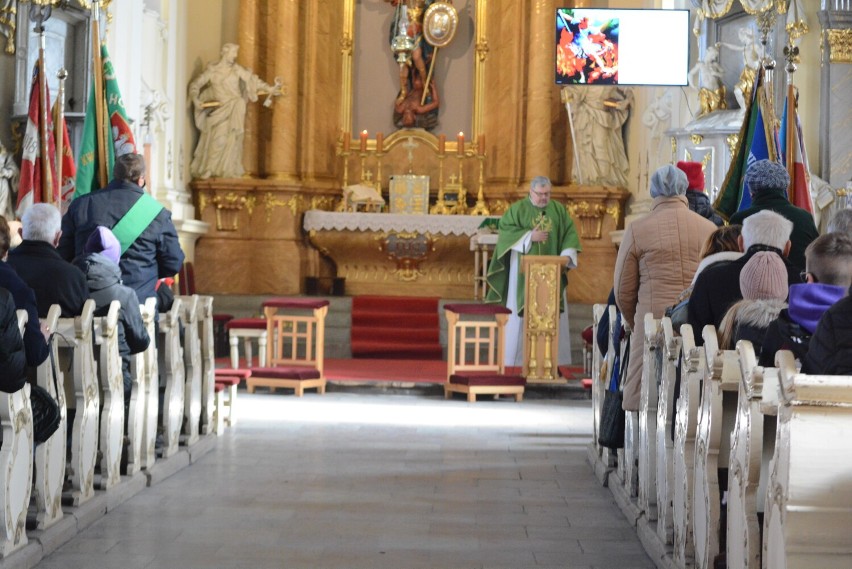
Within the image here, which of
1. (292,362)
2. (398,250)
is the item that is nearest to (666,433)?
(292,362)

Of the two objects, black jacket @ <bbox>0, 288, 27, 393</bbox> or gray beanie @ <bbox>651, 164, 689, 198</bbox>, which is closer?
black jacket @ <bbox>0, 288, 27, 393</bbox>

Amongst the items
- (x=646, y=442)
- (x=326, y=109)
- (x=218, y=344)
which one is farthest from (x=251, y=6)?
(x=646, y=442)

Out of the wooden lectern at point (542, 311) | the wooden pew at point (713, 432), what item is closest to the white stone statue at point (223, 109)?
the wooden lectern at point (542, 311)

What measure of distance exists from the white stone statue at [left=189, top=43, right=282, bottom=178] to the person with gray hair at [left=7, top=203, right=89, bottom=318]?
8.57m

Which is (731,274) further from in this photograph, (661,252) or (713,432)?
(661,252)

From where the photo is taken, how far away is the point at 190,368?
7.89 metres

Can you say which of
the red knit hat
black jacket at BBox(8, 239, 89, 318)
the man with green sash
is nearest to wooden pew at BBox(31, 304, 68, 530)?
black jacket at BBox(8, 239, 89, 318)

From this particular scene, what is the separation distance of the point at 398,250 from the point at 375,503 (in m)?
8.36

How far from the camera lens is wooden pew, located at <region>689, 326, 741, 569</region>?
4.25m

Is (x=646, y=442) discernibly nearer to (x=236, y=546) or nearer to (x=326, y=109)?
(x=236, y=546)

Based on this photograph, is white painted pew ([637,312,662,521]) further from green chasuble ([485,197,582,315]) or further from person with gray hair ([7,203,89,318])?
green chasuble ([485,197,582,315])

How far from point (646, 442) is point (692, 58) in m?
6.93

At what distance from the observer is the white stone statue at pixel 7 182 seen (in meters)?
9.19

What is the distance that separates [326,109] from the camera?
15375 mm
